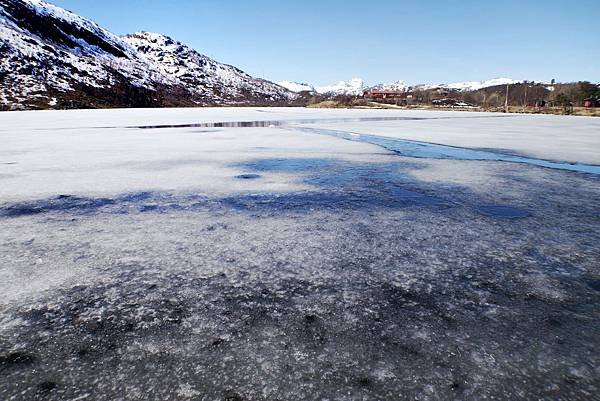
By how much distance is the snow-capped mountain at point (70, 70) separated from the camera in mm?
68312

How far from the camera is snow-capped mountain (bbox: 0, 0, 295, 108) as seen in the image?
6831cm

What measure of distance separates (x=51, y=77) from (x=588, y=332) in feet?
302

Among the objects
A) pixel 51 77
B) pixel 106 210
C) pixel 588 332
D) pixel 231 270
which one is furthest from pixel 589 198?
pixel 51 77

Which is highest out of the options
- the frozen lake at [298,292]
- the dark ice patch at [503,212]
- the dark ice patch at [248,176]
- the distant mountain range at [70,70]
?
the distant mountain range at [70,70]

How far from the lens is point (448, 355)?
1382 millimetres

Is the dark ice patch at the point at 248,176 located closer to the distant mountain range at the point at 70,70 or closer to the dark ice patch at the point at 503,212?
the dark ice patch at the point at 503,212

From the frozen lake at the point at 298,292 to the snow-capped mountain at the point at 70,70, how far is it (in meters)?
66.0

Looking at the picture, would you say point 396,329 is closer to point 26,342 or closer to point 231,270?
point 231,270

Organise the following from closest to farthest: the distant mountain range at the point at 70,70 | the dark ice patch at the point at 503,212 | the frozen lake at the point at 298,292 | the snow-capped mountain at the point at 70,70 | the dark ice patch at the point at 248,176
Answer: the frozen lake at the point at 298,292, the dark ice patch at the point at 503,212, the dark ice patch at the point at 248,176, the distant mountain range at the point at 70,70, the snow-capped mountain at the point at 70,70

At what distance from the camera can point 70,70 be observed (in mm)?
83000

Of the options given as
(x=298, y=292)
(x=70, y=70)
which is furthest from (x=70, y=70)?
(x=298, y=292)

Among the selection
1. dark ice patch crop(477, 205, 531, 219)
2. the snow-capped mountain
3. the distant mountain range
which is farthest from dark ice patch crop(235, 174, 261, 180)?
the snow-capped mountain

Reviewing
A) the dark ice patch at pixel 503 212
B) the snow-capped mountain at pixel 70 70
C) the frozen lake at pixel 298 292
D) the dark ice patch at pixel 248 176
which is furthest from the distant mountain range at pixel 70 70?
the dark ice patch at pixel 503 212

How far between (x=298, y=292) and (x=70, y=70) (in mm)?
99275
